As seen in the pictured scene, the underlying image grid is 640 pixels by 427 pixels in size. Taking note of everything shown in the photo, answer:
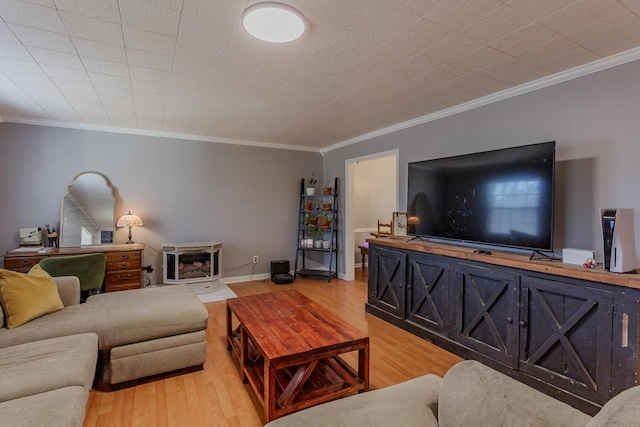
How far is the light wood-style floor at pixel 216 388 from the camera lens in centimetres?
197

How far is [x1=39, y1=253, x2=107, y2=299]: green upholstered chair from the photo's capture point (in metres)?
3.28

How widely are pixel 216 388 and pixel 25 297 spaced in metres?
1.48

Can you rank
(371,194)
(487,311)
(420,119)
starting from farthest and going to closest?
1. (371,194)
2. (420,119)
3. (487,311)

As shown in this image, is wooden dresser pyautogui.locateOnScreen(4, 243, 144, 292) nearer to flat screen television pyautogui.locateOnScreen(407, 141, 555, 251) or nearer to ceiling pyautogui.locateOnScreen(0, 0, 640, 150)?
ceiling pyautogui.locateOnScreen(0, 0, 640, 150)

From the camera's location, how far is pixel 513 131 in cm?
293

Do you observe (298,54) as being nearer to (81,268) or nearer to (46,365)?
(46,365)

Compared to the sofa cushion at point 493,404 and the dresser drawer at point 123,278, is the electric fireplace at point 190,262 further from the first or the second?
the sofa cushion at point 493,404

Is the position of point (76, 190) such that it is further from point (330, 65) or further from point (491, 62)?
point (491, 62)

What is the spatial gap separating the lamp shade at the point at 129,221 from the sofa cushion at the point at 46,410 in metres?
3.29

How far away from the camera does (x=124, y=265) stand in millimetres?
4129

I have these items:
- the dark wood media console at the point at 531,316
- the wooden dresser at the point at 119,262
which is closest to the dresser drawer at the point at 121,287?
the wooden dresser at the point at 119,262

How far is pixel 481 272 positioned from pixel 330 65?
208 cm

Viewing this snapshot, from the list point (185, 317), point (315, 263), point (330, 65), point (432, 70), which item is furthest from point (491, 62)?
point (315, 263)

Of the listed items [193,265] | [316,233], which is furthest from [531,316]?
[193,265]
